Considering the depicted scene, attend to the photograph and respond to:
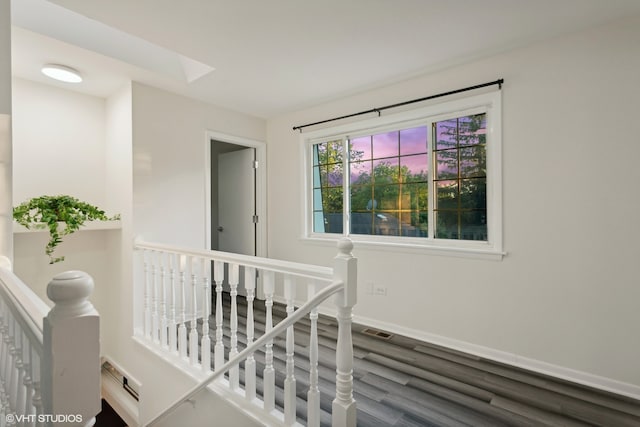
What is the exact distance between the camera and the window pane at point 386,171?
3.13 meters

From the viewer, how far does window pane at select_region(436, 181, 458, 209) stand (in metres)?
2.77

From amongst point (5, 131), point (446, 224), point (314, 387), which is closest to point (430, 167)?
point (446, 224)

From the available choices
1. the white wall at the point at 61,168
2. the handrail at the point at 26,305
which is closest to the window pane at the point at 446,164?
the handrail at the point at 26,305

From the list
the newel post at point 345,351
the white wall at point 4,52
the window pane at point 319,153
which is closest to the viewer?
the newel post at point 345,351

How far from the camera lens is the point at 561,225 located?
2219 mm

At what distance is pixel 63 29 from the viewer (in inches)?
89.5

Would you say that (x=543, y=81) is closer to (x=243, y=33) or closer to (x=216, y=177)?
(x=243, y=33)

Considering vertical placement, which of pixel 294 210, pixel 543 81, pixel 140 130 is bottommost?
pixel 294 210

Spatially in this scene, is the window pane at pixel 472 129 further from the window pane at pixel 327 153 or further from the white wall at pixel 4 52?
the white wall at pixel 4 52

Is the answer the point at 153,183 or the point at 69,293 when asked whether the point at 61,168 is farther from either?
the point at 69,293

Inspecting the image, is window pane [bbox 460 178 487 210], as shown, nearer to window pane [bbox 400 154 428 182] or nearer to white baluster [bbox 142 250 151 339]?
window pane [bbox 400 154 428 182]

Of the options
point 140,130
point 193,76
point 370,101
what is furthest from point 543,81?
point 140,130

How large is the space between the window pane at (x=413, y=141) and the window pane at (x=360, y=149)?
38cm

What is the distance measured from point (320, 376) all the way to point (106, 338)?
2.47 metres
